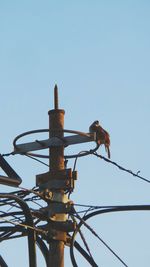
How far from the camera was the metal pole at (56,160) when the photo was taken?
26.9ft

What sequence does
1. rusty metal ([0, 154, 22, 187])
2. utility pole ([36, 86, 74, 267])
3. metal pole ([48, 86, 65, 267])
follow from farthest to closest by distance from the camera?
utility pole ([36, 86, 74, 267]) < metal pole ([48, 86, 65, 267]) < rusty metal ([0, 154, 22, 187])

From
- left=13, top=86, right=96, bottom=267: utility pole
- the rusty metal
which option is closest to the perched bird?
left=13, top=86, right=96, bottom=267: utility pole

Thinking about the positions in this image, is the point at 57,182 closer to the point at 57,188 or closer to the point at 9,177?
the point at 57,188

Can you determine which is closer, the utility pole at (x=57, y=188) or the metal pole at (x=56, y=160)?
the metal pole at (x=56, y=160)

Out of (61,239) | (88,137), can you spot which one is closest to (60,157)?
(88,137)

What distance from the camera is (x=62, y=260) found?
26.8ft

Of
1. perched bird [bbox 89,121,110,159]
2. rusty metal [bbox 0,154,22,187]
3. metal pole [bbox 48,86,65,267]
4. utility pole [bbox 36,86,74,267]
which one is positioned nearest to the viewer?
rusty metal [bbox 0,154,22,187]

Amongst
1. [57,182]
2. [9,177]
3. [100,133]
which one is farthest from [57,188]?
[100,133]

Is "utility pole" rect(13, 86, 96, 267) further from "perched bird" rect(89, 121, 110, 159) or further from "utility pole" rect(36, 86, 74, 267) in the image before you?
"perched bird" rect(89, 121, 110, 159)

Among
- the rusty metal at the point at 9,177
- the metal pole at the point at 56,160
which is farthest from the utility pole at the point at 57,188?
the rusty metal at the point at 9,177

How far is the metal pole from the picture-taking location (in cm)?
819

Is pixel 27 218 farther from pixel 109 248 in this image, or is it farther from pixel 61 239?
pixel 109 248

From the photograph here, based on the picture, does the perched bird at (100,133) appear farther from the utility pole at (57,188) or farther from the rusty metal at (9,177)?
the rusty metal at (9,177)

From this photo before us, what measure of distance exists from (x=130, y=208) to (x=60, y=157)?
3.97 feet
